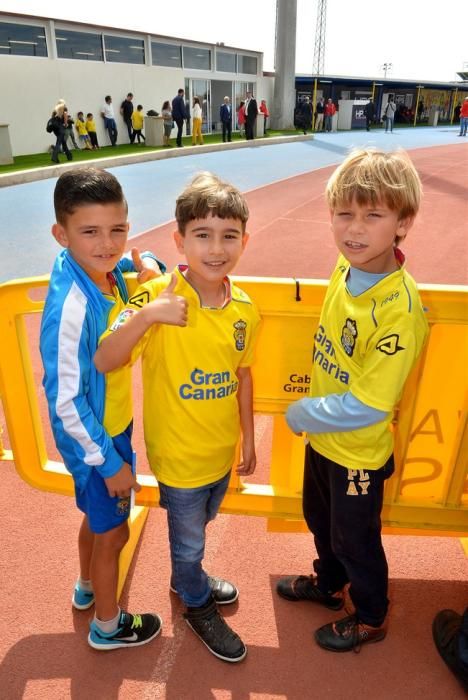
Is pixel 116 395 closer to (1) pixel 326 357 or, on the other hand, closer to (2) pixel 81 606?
(1) pixel 326 357

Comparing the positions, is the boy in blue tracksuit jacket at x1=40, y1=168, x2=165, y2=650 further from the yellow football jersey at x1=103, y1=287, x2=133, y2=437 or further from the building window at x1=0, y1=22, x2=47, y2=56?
the building window at x1=0, y1=22, x2=47, y2=56

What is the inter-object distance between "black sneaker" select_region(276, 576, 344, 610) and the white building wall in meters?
19.7

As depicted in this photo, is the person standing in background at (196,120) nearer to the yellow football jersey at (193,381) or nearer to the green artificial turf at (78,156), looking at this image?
the green artificial turf at (78,156)

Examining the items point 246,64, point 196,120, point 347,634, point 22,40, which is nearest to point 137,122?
point 196,120

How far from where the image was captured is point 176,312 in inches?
67.1

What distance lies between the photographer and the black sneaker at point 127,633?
92.7 inches

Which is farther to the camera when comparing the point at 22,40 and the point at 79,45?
the point at 79,45

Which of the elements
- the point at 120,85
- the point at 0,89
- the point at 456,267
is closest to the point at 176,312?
the point at 456,267

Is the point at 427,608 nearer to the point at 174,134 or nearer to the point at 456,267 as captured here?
the point at 456,267

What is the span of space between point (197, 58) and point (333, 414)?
28.8 metres

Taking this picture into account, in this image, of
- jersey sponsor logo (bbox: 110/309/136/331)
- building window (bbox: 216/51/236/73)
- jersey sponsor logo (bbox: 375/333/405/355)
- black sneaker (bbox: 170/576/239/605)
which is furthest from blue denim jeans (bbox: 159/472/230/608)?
building window (bbox: 216/51/236/73)

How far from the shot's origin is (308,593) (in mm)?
2629

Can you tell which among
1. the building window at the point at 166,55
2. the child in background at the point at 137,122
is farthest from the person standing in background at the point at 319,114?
the child in background at the point at 137,122

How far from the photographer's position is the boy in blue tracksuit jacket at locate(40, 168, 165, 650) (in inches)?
73.0
